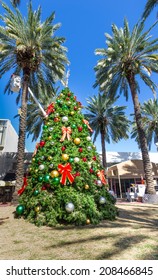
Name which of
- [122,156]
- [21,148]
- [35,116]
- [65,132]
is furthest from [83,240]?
[122,156]

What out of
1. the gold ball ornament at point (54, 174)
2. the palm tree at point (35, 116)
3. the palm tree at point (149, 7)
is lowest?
the gold ball ornament at point (54, 174)

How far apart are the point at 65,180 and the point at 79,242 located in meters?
2.10

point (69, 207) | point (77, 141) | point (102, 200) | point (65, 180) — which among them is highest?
point (77, 141)

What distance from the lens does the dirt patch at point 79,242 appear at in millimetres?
3529

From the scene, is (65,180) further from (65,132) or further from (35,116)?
(35,116)

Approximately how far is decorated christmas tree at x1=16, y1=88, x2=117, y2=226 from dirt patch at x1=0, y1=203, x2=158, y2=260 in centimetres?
39

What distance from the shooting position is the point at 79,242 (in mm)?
4297

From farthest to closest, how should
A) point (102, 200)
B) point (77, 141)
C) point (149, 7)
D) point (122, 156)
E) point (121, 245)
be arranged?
point (122, 156)
point (149, 7)
point (77, 141)
point (102, 200)
point (121, 245)

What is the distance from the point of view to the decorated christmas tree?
19.1ft

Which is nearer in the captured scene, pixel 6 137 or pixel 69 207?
pixel 69 207

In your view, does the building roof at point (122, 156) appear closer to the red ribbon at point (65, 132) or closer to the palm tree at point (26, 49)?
the palm tree at point (26, 49)

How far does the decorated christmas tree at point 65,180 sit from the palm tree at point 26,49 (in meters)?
6.14

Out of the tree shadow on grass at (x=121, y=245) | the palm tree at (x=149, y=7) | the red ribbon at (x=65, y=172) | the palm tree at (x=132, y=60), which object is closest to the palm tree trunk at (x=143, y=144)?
the palm tree at (x=132, y=60)
